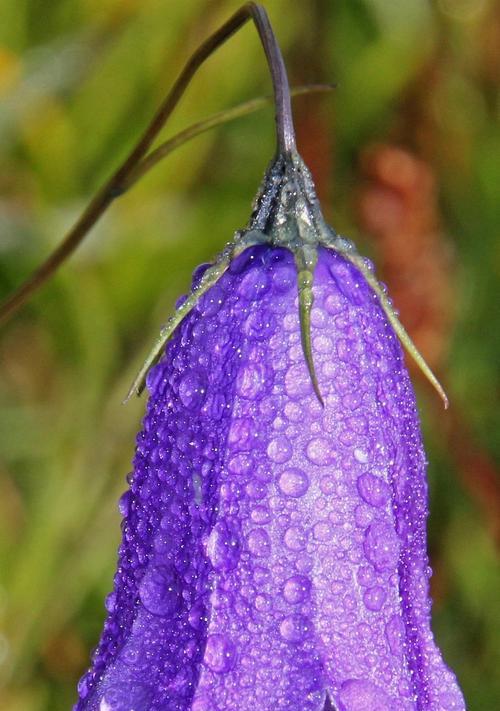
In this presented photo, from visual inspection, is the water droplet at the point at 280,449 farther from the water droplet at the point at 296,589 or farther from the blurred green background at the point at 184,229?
the blurred green background at the point at 184,229

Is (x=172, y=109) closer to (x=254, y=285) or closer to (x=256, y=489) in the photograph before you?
(x=254, y=285)

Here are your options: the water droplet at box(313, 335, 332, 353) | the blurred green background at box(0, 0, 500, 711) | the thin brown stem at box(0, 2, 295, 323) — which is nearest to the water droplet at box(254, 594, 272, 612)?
the water droplet at box(313, 335, 332, 353)

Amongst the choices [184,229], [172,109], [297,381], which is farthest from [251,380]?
[184,229]

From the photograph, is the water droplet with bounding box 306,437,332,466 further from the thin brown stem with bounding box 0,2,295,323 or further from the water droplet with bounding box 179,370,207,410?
the thin brown stem with bounding box 0,2,295,323

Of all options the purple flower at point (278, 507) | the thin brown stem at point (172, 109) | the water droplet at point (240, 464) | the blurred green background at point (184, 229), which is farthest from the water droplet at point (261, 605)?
the blurred green background at point (184, 229)

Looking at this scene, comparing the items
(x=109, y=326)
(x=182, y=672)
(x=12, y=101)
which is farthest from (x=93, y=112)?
(x=182, y=672)

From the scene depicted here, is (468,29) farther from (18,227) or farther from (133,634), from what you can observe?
(133,634)
